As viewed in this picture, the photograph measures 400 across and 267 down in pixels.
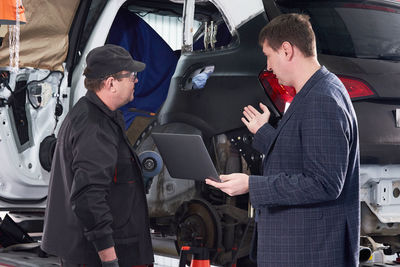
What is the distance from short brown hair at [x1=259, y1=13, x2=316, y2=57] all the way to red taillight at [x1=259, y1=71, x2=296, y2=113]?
99 centimetres

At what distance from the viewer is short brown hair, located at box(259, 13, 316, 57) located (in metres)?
2.45

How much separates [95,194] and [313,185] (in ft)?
3.04

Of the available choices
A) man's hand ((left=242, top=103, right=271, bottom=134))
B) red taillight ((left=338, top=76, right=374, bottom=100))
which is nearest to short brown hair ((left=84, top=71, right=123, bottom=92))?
man's hand ((left=242, top=103, right=271, bottom=134))

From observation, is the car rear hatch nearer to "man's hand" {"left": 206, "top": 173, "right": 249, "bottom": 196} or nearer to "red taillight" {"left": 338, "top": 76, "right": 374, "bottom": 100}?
"red taillight" {"left": 338, "top": 76, "right": 374, "bottom": 100}

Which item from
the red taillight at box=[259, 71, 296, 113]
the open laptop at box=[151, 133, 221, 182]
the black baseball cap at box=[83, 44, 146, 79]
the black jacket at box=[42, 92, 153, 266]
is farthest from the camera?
the red taillight at box=[259, 71, 296, 113]

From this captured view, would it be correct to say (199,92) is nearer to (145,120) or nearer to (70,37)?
(70,37)

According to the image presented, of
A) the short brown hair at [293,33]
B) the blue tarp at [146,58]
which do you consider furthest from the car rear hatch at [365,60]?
the blue tarp at [146,58]

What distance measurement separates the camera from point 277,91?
351 centimetres

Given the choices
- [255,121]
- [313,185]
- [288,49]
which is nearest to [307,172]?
[313,185]

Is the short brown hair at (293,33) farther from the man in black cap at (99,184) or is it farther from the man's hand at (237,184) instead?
the man in black cap at (99,184)

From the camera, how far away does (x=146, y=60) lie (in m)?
5.89

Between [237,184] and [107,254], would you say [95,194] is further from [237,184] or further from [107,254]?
[237,184]

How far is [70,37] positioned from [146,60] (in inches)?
42.9

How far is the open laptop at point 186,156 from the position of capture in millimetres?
2955
